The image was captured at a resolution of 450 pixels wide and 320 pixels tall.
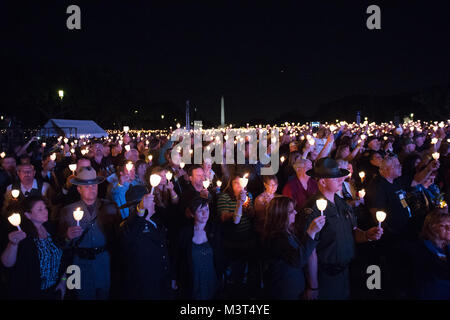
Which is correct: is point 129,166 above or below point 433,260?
above

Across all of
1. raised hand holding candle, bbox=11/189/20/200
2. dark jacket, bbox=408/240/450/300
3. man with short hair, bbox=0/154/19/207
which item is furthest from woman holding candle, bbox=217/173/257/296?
man with short hair, bbox=0/154/19/207

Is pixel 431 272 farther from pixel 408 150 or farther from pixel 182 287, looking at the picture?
pixel 408 150

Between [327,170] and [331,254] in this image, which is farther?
[327,170]

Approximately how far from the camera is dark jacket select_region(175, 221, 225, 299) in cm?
364

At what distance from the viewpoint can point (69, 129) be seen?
84.7 feet

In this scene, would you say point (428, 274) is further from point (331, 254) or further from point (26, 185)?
point (26, 185)

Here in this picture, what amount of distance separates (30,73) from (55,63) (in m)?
5.75

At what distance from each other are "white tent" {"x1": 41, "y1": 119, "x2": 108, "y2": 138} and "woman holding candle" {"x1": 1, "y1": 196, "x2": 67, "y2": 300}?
69.8 ft

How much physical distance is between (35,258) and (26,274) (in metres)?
0.15

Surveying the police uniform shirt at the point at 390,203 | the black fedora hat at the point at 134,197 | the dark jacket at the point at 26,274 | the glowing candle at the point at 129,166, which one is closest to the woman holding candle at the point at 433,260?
the police uniform shirt at the point at 390,203

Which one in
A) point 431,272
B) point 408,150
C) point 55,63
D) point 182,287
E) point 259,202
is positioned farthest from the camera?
point 55,63

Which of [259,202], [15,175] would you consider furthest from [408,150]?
[15,175]

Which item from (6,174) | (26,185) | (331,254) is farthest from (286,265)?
(6,174)
